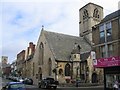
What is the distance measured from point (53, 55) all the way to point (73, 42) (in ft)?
33.6

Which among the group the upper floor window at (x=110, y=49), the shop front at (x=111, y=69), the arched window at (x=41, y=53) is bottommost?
the shop front at (x=111, y=69)

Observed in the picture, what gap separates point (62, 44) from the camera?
2532 inches

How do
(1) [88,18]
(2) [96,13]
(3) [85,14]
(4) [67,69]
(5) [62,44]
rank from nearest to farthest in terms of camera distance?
1. (4) [67,69]
2. (5) [62,44]
3. (1) [88,18]
4. (3) [85,14]
5. (2) [96,13]

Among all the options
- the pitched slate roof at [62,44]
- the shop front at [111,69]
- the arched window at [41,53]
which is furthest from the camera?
the arched window at [41,53]

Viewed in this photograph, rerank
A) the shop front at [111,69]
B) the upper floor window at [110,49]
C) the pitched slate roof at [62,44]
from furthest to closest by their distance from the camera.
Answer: the pitched slate roof at [62,44], the upper floor window at [110,49], the shop front at [111,69]

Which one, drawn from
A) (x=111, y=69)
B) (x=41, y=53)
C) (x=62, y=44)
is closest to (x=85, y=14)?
(x=62, y=44)

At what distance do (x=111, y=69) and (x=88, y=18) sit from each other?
4570 cm

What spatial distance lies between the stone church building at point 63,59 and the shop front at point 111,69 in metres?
24.8

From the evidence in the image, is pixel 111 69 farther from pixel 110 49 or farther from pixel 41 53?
pixel 41 53

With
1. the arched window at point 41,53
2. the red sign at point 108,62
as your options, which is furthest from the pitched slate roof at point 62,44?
the red sign at point 108,62

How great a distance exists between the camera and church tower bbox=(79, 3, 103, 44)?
74.6 metres

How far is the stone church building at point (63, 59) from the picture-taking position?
57375 mm

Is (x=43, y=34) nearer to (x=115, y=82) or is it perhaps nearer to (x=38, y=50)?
(x=38, y=50)

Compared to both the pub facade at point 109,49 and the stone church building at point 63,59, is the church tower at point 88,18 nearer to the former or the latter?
the stone church building at point 63,59
